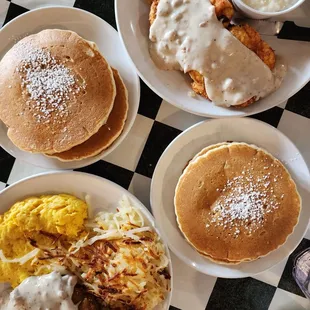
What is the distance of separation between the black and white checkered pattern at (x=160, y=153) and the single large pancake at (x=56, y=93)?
31cm

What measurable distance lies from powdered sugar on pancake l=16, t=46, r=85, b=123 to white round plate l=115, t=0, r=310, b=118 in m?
0.29

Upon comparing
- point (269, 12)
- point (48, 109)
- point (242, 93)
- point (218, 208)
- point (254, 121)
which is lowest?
point (218, 208)

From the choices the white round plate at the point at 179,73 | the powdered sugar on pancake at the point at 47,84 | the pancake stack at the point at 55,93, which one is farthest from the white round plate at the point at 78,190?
the white round plate at the point at 179,73

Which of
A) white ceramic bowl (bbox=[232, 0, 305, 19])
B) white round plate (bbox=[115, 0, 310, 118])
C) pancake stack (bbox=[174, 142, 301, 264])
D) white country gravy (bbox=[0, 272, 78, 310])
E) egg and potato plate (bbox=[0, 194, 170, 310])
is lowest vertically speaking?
white country gravy (bbox=[0, 272, 78, 310])

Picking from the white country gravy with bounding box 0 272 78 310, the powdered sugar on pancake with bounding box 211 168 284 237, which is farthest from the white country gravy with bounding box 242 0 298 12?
the white country gravy with bounding box 0 272 78 310

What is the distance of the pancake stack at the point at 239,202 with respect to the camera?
206 cm

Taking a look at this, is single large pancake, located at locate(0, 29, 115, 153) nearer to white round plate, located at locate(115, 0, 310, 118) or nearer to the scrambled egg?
white round plate, located at locate(115, 0, 310, 118)

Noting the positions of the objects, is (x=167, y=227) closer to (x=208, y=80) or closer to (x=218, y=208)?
(x=218, y=208)

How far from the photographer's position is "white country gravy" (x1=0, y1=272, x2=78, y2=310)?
6.77 ft

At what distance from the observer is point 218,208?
81.2 inches

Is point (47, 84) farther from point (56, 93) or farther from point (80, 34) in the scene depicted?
point (80, 34)

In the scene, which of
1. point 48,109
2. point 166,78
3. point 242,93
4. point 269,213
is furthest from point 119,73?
point 269,213

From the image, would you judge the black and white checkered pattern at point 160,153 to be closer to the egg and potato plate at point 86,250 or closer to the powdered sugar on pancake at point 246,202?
the egg and potato plate at point 86,250

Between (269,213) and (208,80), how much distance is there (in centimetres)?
63
